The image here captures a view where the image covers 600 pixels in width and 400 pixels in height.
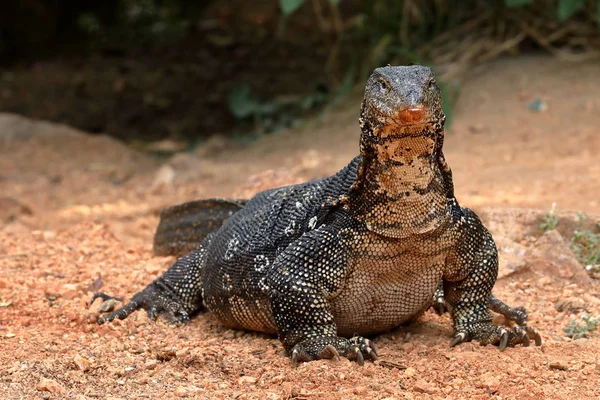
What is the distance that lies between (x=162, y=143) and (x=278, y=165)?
11.4 ft

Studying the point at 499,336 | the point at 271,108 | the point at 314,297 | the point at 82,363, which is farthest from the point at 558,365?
the point at 271,108

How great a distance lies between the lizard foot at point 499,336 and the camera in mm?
5316

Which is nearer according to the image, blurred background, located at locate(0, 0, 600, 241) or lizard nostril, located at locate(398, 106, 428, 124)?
lizard nostril, located at locate(398, 106, 428, 124)

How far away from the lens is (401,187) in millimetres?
4934

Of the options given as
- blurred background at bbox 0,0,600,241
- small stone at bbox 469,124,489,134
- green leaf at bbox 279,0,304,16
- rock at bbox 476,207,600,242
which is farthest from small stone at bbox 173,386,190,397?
green leaf at bbox 279,0,304,16

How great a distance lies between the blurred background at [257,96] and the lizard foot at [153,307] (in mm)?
1921

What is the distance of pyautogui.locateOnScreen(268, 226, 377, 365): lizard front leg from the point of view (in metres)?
5.09

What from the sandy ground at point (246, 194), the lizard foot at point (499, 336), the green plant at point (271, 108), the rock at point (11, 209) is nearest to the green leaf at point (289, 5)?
the sandy ground at point (246, 194)

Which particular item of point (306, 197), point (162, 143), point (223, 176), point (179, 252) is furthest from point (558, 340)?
point (162, 143)

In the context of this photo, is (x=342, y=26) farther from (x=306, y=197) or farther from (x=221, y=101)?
(x=306, y=197)

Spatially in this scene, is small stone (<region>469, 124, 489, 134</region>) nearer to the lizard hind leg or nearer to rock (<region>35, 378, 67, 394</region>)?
the lizard hind leg

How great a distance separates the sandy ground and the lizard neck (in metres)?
0.77

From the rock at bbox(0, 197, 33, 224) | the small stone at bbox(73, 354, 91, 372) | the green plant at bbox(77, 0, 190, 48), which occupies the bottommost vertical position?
the rock at bbox(0, 197, 33, 224)

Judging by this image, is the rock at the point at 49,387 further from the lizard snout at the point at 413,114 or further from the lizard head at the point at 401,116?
the lizard snout at the point at 413,114
